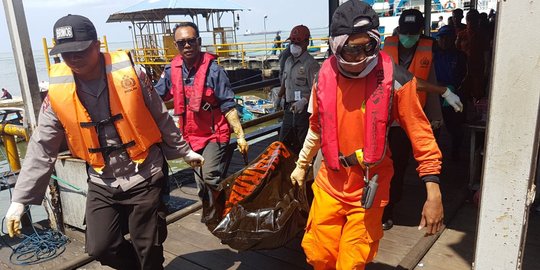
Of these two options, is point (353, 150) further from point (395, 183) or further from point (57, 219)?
point (57, 219)

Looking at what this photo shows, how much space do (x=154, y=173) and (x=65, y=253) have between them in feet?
5.72

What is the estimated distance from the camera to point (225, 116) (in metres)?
3.52

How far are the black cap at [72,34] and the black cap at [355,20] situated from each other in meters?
1.35

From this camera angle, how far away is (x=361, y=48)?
6.39 feet

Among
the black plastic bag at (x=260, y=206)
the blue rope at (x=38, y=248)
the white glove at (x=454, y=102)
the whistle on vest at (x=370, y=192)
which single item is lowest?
the blue rope at (x=38, y=248)

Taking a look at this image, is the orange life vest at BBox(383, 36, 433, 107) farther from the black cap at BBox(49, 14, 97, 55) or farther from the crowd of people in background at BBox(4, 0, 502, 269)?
the black cap at BBox(49, 14, 97, 55)

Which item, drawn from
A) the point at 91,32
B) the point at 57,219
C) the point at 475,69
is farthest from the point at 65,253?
the point at 475,69

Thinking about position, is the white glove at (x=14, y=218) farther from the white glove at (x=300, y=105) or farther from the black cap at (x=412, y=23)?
the black cap at (x=412, y=23)

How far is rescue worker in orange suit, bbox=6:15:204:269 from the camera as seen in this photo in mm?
2268

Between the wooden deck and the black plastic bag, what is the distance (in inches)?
21.2

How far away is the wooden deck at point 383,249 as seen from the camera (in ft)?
10.1

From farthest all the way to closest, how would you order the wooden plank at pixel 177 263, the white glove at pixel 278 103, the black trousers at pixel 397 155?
the white glove at pixel 278 103, the black trousers at pixel 397 155, the wooden plank at pixel 177 263

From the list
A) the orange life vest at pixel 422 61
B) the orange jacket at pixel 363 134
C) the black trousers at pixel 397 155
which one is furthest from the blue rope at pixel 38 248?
the orange life vest at pixel 422 61

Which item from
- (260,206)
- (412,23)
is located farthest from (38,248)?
(412,23)
